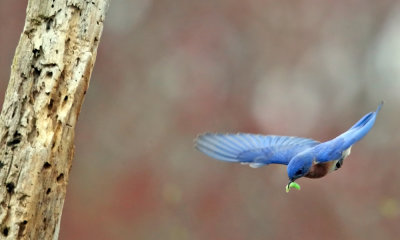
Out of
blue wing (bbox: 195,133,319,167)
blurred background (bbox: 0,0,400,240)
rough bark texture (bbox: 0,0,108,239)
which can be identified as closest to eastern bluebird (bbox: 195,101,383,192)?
blue wing (bbox: 195,133,319,167)

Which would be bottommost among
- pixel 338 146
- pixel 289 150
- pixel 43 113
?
pixel 43 113

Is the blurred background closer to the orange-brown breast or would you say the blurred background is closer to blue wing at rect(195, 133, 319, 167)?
blue wing at rect(195, 133, 319, 167)

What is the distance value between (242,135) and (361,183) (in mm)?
3198

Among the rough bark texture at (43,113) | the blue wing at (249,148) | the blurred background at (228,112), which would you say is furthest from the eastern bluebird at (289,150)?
the blurred background at (228,112)

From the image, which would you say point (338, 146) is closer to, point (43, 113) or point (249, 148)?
point (249, 148)

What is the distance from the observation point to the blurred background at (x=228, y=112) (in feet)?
21.5

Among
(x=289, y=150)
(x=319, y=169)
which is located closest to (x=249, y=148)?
(x=289, y=150)

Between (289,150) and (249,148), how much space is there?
0.60 feet

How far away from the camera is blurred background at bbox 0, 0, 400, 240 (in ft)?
21.5

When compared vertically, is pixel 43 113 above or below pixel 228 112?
below

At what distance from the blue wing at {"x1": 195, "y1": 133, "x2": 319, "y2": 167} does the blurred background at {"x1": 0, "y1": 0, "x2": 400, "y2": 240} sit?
2.74m

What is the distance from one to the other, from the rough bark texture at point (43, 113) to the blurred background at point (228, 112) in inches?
143

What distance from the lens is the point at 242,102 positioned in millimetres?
6664

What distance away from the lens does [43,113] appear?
9.21ft
